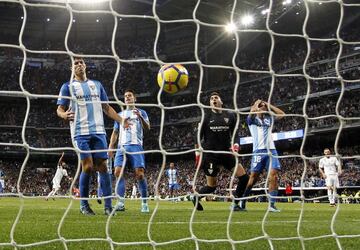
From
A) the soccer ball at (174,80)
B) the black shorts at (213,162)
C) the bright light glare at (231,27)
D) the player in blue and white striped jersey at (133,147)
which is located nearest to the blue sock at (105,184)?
the player in blue and white striped jersey at (133,147)

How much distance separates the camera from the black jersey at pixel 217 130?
24.8 feet

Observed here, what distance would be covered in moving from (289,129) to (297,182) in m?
5.44

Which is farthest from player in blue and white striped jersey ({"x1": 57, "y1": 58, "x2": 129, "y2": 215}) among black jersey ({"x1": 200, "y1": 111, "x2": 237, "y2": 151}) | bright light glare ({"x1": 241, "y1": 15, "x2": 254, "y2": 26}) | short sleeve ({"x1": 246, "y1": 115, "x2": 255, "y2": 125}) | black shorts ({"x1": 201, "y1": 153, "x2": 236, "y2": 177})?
bright light glare ({"x1": 241, "y1": 15, "x2": 254, "y2": 26})

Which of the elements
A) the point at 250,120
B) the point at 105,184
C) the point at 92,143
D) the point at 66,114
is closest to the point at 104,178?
the point at 105,184

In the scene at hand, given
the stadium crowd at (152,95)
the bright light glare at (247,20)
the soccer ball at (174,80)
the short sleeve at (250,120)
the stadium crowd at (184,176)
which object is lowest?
the stadium crowd at (184,176)

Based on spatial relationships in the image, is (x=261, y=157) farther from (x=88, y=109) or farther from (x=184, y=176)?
(x=184, y=176)

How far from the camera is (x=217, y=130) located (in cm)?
757

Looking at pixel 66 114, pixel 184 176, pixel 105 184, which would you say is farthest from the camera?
pixel 184 176

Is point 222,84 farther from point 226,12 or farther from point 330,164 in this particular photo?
point 330,164

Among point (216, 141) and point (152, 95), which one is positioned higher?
point (152, 95)

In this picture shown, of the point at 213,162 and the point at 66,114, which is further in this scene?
the point at 213,162

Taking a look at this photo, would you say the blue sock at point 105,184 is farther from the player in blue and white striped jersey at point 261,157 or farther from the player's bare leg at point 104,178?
the player in blue and white striped jersey at point 261,157

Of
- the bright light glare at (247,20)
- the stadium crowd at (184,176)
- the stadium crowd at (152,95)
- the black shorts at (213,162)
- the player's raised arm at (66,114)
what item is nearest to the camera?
the player's raised arm at (66,114)

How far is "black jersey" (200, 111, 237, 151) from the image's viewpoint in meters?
7.57
